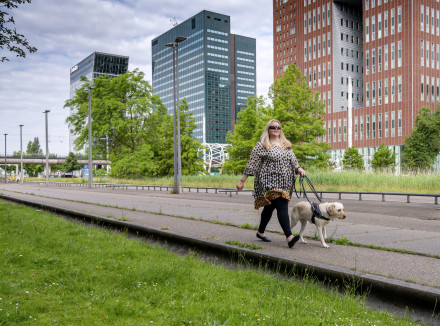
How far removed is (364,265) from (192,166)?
43.2m

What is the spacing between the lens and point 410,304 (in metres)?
3.70

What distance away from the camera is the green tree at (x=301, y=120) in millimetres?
34344

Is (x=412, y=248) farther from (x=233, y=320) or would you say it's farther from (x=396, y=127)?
(x=396, y=127)

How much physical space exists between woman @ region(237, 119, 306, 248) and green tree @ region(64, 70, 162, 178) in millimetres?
40667

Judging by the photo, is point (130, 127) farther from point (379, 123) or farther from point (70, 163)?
point (70, 163)

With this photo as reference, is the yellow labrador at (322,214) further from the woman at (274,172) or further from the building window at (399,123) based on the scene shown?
the building window at (399,123)

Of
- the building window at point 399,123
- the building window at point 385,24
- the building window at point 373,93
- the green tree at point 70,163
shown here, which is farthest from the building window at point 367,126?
the green tree at point 70,163

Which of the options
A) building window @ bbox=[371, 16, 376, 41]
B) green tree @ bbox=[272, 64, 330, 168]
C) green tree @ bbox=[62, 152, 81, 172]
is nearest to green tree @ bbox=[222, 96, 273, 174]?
green tree @ bbox=[272, 64, 330, 168]

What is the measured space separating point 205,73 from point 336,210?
5765 inches

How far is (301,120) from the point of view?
35.2 meters

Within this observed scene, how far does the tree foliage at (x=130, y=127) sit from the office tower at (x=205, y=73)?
91458 mm

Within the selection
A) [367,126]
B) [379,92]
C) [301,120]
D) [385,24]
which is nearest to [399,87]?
[379,92]

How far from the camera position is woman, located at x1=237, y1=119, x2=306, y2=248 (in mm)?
6094

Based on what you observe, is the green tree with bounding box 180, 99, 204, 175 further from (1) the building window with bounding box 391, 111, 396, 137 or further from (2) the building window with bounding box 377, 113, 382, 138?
(2) the building window with bounding box 377, 113, 382, 138
